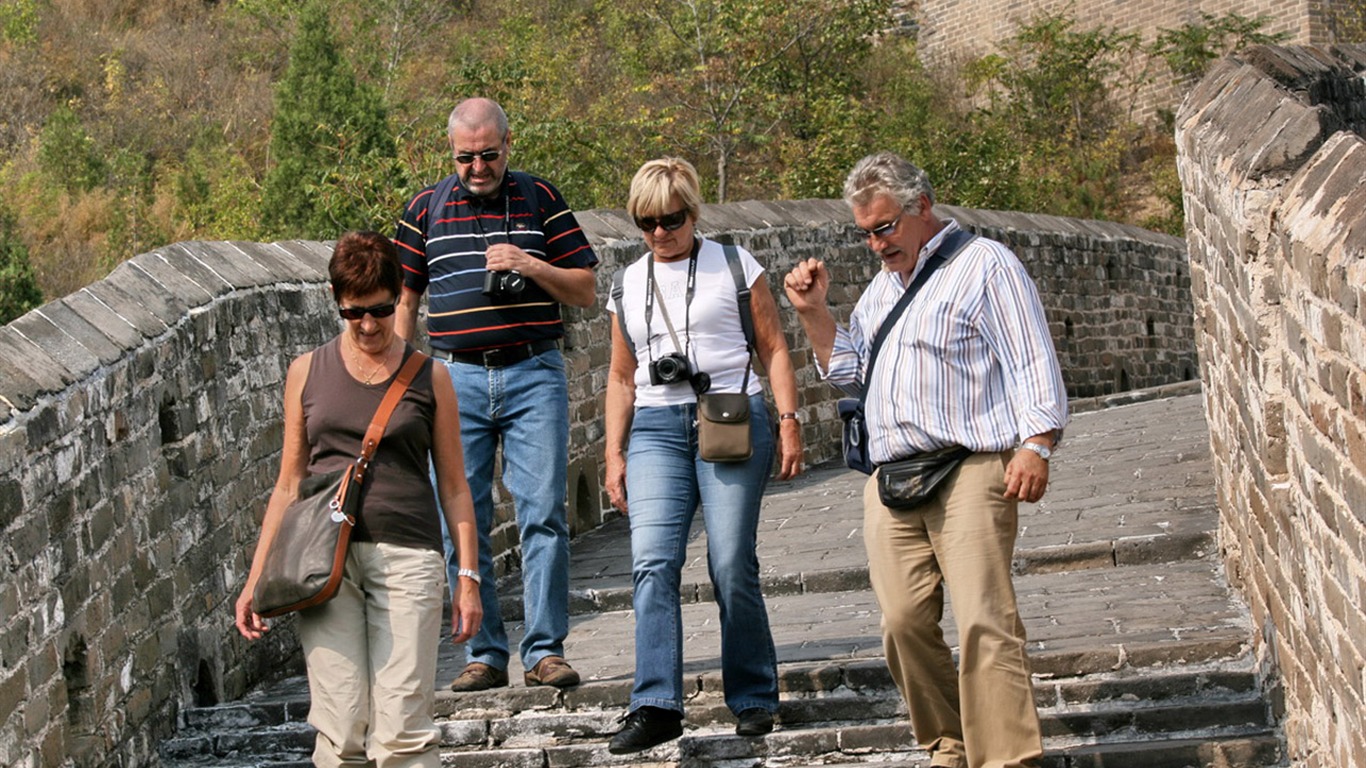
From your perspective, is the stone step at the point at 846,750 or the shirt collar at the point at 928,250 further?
the stone step at the point at 846,750

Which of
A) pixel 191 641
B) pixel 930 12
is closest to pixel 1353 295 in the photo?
pixel 191 641

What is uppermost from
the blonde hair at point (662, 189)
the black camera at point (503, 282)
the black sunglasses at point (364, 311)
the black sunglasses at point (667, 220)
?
the blonde hair at point (662, 189)

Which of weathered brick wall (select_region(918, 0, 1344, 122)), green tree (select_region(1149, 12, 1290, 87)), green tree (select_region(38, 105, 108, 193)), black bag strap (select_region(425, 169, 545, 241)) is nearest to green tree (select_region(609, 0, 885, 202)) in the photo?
green tree (select_region(38, 105, 108, 193))

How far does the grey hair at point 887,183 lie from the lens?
16.1 ft

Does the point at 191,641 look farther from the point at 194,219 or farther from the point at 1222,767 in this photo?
the point at 194,219

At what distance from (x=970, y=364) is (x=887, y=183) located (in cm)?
49

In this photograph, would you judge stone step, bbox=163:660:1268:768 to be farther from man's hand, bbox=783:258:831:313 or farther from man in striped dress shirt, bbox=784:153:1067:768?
man's hand, bbox=783:258:831:313

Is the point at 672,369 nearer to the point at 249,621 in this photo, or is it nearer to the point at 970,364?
the point at 970,364

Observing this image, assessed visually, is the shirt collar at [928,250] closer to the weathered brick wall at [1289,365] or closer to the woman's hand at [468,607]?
the weathered brick wall at [1289,365]

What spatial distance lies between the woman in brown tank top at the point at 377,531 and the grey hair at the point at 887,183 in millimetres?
1119

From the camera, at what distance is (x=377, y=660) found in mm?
4648

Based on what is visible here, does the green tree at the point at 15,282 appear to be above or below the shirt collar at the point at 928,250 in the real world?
above

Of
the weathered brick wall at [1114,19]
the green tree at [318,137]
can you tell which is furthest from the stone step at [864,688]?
the weathered brick wall at [1114,19]

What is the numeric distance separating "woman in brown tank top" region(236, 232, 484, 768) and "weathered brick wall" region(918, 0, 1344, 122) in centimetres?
2721
